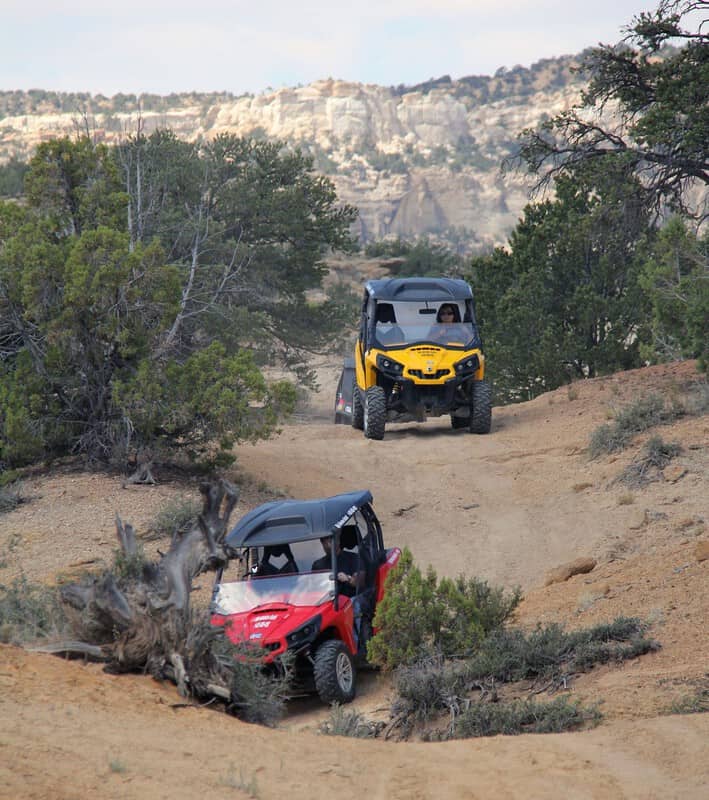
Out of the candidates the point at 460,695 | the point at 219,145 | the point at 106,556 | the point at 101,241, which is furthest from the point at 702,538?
the point at 219,145

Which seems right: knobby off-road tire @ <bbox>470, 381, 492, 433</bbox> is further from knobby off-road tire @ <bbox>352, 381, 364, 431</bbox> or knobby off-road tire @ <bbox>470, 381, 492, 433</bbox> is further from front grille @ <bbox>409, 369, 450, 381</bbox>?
knobby off-road tire @ <bbox>352, 381, 364, 431</bbox>

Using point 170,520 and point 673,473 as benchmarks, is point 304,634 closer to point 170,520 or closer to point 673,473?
point 170,520

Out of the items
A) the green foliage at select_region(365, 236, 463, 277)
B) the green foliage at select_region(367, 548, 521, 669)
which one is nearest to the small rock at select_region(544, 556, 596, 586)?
the green foliage at select_region(367, 548, 521, 669)

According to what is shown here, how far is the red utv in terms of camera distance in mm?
8578

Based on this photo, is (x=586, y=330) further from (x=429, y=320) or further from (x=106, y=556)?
(x=106, y=556)

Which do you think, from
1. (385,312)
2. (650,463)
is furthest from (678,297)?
(385,312)

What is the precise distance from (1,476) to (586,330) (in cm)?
1442

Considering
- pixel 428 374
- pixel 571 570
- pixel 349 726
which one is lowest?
pixel 571 570

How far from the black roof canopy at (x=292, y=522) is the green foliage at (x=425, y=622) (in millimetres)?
757

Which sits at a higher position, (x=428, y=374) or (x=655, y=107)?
(x=655, y=107)

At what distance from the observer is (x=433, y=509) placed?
50.5ft

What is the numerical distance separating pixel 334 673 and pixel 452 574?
444 cm

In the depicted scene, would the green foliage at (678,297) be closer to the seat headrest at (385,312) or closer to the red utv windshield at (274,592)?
the seat headrest at (385,312)

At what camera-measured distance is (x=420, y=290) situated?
19.6 metres
